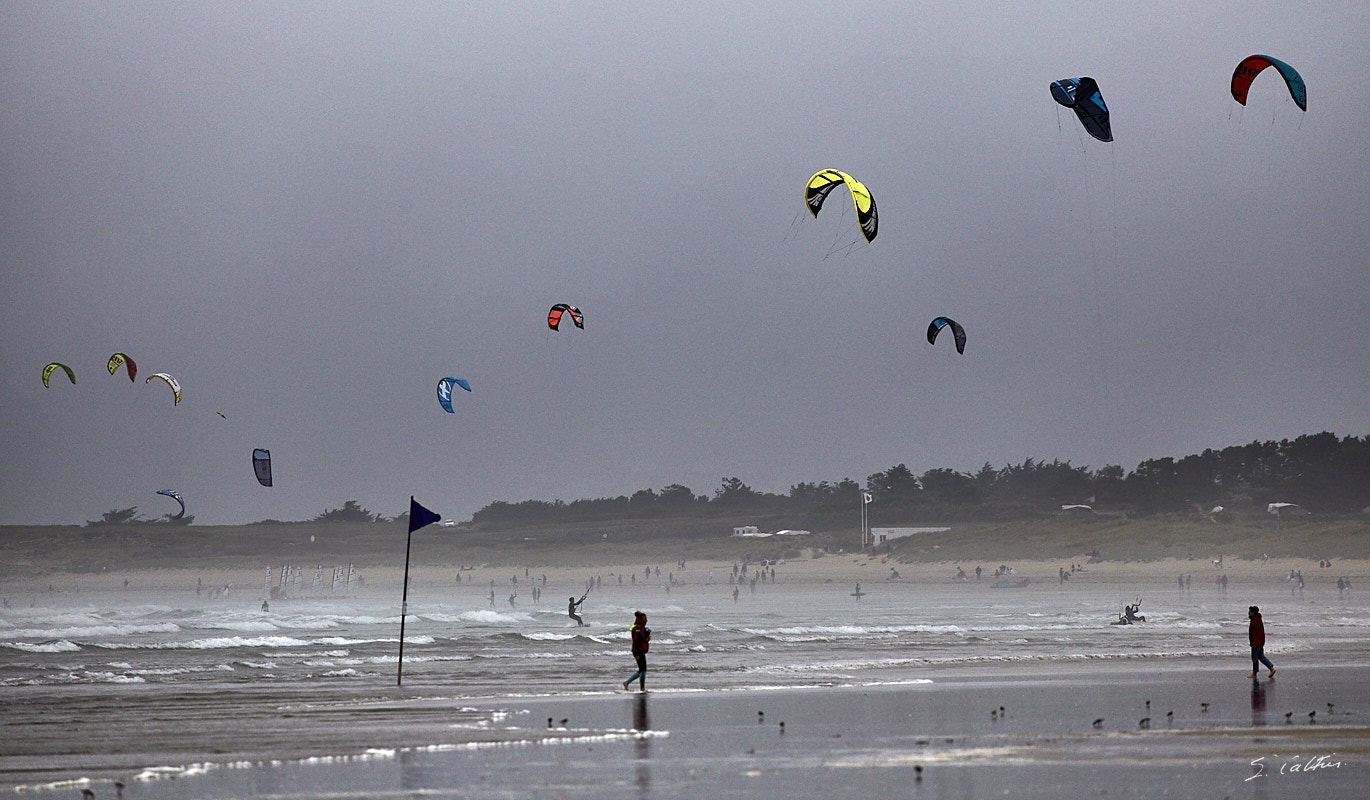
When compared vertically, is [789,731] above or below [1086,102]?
below

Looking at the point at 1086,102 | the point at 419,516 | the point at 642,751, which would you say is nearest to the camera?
the point at 642,751

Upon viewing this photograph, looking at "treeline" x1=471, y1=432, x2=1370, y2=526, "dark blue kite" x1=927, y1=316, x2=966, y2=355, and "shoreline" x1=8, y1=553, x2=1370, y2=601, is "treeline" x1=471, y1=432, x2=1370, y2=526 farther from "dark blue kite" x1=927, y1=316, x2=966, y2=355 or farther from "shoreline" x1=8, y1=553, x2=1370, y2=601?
"dark blue kite" x1=927, y1=316, x2=966, y2=355

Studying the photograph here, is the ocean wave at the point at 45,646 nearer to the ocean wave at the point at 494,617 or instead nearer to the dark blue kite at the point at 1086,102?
the ocean wave at the point at 494,617

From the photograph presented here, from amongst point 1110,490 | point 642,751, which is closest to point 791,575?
point 1110,490

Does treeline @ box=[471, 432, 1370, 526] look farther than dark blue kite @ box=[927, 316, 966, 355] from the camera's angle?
Yes

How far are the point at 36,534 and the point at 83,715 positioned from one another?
5066 inches

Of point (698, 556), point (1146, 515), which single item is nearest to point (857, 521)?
point (698, 556)

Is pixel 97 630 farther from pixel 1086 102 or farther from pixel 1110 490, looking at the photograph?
pixel 1110 490

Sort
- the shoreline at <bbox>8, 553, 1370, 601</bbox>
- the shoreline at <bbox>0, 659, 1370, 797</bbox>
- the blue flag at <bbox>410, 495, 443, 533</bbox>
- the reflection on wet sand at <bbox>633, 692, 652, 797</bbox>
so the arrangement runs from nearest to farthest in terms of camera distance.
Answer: the reflection on wet sand at <bbox>633, 692, 652, 797</bbox>, the shoreline at <bbox>0, 659, 1370, 797</bbox>, the blue flag at <bbox>410, 495, 443, 533</bbox>, the shoreline at <bbox>8, 553, 1370, 601</bbox>

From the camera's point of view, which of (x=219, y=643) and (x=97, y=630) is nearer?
(x=219, y=643)

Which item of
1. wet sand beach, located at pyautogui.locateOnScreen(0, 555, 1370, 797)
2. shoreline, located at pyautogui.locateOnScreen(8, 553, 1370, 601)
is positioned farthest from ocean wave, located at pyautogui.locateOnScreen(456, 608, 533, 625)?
shoreline, located at pyautogui.locateOnScreen(8, 553, 1370, 601)

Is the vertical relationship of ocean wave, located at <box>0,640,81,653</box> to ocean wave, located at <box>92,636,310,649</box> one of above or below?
below

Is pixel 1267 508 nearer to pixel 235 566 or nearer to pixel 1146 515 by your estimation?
pixel 1146 515

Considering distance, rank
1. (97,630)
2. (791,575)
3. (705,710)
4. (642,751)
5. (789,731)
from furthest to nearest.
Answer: (791,575)
(97,630)
(705,710)
(789,731)
(642,751)
